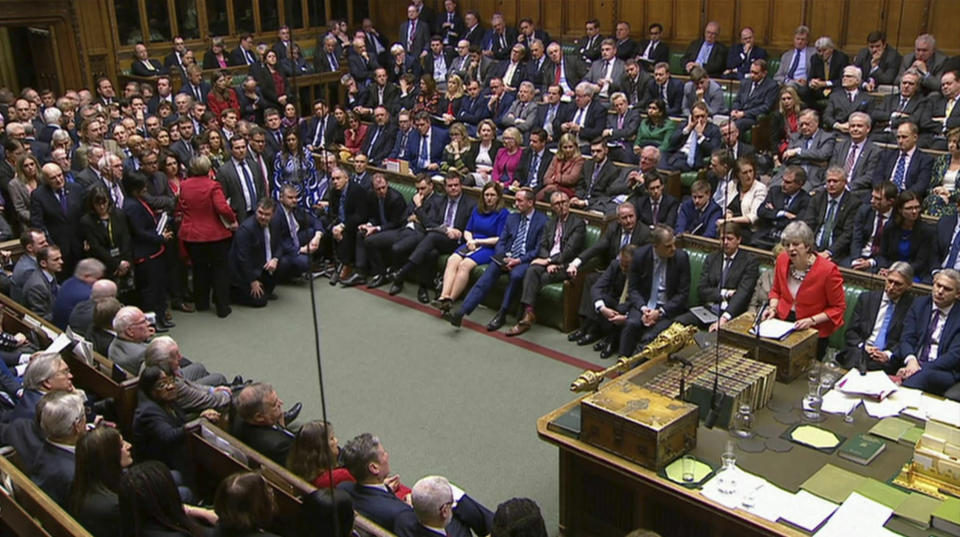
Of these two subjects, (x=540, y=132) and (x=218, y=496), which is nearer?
(x=218, y=496)

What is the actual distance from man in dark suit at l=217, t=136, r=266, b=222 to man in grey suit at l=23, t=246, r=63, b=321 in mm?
1805

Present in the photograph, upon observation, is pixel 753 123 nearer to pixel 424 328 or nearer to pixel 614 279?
pixel 614 279

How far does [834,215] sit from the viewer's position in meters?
5.89

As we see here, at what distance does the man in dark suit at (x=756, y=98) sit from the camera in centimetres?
793

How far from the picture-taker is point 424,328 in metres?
6.36

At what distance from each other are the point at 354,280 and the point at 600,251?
7.01 ft

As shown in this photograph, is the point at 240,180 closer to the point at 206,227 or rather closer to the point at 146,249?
the point at 206,227

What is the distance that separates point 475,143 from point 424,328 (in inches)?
91.5

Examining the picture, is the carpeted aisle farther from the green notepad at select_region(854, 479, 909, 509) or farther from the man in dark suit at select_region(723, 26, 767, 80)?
the man in dark suit at select_region(723, 26, 767, 80)

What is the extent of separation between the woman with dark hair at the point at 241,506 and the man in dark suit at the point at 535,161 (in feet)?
16.0

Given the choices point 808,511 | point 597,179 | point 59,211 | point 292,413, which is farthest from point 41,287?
point 808,511

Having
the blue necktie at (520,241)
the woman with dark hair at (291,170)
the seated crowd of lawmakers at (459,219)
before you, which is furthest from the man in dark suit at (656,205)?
the woman with dark hair at (291,170)

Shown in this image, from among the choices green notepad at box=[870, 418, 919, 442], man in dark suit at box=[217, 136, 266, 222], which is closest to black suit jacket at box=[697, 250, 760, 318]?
green notepad at box=[870, 418, 919, 442]

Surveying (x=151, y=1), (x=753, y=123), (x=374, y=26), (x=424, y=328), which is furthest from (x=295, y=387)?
(x=374, y=26)
